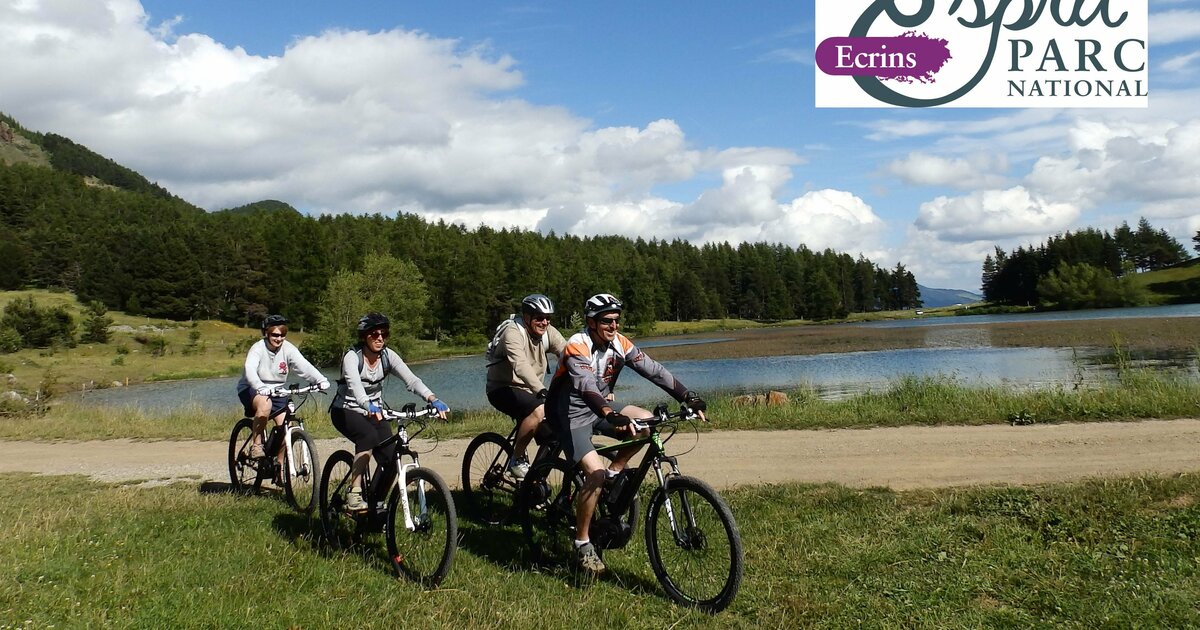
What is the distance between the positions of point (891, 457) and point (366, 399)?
692 centimetres

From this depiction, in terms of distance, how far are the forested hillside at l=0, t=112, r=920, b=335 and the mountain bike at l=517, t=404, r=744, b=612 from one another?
7745 centimetres

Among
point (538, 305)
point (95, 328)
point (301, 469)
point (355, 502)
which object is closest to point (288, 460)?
point (301, 469)

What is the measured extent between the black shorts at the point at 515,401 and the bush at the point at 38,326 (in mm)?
68925

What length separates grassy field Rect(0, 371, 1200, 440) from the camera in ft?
40.0

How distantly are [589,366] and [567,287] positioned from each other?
324ft

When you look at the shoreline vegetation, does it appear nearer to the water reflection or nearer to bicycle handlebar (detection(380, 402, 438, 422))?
the water reflection

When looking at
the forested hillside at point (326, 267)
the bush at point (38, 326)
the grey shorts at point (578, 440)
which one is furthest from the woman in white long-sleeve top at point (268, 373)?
the forested hillside at point (326, 267)

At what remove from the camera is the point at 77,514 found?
755 cm

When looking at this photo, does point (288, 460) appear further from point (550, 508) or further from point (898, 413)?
point (898, 413)

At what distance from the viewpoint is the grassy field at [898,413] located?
Result: 40.0ft

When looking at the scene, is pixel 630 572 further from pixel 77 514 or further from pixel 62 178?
pixel 62 178

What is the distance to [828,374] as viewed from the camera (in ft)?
103

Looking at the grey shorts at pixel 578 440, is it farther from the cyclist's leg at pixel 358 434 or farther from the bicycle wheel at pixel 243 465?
the bicycle wheel at pixel 243 465

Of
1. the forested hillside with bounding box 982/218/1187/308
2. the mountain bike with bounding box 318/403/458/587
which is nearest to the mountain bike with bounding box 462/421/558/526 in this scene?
the mountain bike with bounding box 318/403/458/587
